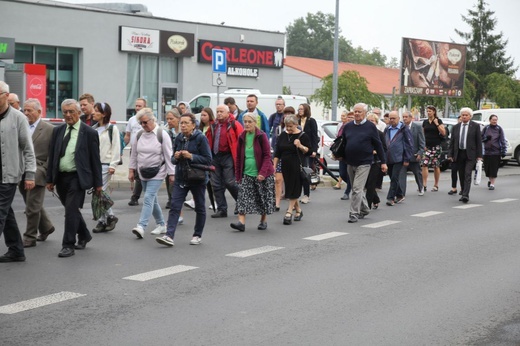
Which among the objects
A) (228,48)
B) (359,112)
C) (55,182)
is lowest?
(55,182)

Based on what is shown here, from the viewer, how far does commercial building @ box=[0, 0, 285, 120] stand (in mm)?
33250

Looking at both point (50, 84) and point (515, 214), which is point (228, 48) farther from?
point (515, 214)

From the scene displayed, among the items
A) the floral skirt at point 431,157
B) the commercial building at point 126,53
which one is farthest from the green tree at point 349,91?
the floral skirt at point 431,157

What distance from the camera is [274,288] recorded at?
26.5 ft

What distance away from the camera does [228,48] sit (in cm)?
4012

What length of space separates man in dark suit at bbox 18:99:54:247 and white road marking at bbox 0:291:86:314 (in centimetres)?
267

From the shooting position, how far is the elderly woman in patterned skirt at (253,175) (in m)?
12.0

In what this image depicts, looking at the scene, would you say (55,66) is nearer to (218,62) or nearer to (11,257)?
(218,62)

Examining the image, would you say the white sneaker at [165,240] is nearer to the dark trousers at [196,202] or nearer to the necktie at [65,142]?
the dark trousers at [196,202]

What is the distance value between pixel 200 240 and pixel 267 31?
32029 millimetres

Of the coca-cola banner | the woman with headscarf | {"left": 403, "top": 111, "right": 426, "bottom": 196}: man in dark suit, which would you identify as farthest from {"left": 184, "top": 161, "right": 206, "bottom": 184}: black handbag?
the coca-cola banner

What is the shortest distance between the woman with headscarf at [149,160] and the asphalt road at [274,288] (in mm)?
454

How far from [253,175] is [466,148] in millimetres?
6500

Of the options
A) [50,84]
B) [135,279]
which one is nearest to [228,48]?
[50,84]
